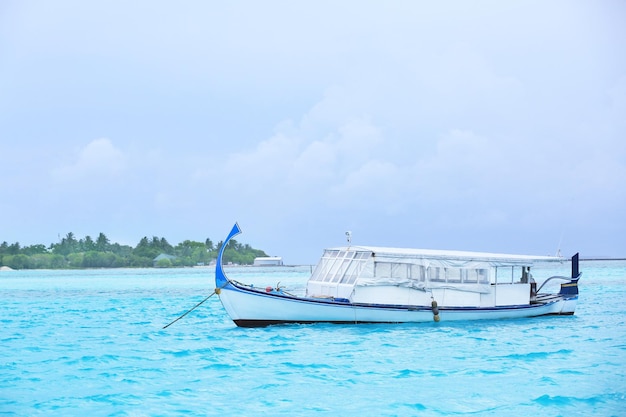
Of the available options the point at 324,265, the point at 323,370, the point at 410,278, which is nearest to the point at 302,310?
the point at 324,265

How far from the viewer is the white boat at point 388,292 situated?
26812 millimetres

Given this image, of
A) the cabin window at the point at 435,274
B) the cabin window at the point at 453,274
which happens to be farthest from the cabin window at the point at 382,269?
the cabin window at the point at 453,274

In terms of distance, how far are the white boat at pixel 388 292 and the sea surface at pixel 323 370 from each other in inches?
24.3

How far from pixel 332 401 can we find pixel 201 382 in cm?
412

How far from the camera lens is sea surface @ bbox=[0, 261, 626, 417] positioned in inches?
639

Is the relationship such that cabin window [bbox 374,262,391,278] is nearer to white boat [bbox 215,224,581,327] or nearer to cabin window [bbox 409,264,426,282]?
white boat [bbox 215,224,581,327]

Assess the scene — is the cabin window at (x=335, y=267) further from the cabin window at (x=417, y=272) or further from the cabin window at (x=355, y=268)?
the cabin window at (x=417, y=272)

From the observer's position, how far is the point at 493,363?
2080cm

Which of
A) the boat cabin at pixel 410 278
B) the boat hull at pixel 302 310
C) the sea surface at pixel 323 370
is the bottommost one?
the sea surface at pixel 323 370

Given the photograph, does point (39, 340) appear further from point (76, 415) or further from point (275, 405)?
point (275, 405)

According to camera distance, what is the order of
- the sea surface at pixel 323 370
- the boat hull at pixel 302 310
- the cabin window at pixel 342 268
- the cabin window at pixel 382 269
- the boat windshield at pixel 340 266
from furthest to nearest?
the cabin window at pixel 342 268, the boat windshield at pixel 340 266, the cabin window at pixel 382 269, the boat hull at pixel 302 310, the sea surface at pixel 323 370

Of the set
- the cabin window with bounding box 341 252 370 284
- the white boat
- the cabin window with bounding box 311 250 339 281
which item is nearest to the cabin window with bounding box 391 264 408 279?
the white boat

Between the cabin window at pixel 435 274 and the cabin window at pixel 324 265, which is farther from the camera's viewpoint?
the cabin window at pixel 324 265

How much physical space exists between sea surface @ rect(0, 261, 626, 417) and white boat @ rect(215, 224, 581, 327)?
0.62 m
